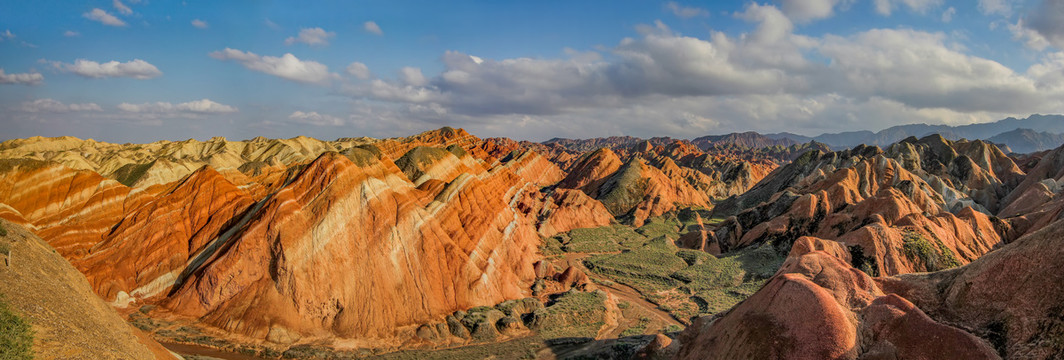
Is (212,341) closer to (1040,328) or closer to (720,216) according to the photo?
(1040,328)

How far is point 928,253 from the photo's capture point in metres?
42.2

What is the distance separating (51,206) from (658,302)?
193ft

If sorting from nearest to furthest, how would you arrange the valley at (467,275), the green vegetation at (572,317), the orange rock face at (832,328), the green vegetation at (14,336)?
the green vegetation at (14,336)
the orange rock face at (832,328)
the valley at (467,275)
the green vegetation at (572,317)

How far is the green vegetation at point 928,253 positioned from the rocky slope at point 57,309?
58071 millimetres

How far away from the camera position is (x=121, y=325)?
2208cm

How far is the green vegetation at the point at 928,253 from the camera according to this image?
41.8m

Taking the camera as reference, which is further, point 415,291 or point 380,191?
point 380,191

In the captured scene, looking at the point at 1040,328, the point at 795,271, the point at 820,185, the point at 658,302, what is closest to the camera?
the point at 1040,328

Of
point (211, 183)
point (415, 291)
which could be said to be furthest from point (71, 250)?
point (415, 291)

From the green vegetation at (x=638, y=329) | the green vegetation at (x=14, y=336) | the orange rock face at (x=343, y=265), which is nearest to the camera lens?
the green vegetation at (x=14, y=336)

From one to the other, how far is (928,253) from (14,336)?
61109 millimetres

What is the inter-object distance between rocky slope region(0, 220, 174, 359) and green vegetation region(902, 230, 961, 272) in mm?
58071

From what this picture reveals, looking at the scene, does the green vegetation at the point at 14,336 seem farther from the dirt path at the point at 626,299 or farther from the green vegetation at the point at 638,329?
the green vegetation at the point at 638,329

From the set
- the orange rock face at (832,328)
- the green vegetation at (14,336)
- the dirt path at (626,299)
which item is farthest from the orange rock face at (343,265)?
the orange rock face at (832,328)
